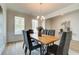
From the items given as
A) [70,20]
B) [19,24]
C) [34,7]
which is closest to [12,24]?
[19,24]

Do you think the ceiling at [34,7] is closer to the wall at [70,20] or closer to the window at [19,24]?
the window at [19,24]

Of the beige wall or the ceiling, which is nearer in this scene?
the beige wall

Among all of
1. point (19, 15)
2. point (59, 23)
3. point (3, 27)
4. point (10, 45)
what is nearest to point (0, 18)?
point (3, 27)

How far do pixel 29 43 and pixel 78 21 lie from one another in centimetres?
395

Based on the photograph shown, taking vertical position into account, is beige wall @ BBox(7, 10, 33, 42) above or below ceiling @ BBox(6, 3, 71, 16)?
below

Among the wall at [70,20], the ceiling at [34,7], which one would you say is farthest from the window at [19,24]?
the wall at [70,20]

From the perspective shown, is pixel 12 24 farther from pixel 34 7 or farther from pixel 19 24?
pixel 34 7

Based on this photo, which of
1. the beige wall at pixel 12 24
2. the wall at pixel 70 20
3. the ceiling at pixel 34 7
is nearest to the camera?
the beige wall at pixel 12 24

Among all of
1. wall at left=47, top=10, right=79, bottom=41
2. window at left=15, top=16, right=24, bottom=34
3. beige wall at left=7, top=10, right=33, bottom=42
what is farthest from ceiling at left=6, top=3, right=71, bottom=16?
wall at left=47, top=10, right=79, bottom=41

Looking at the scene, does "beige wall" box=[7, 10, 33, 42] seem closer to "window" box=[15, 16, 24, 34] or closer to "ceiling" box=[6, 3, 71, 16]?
→ "window" box=[15, 16, 24, 34]

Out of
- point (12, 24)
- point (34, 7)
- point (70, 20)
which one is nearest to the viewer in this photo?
point (12, 24)

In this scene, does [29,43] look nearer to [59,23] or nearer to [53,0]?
[53,0]

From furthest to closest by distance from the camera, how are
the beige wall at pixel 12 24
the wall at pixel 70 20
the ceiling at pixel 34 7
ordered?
the wall at pixel 70 20, the ceiling at pixel 34 7, the beige wall at pixel 12 24
